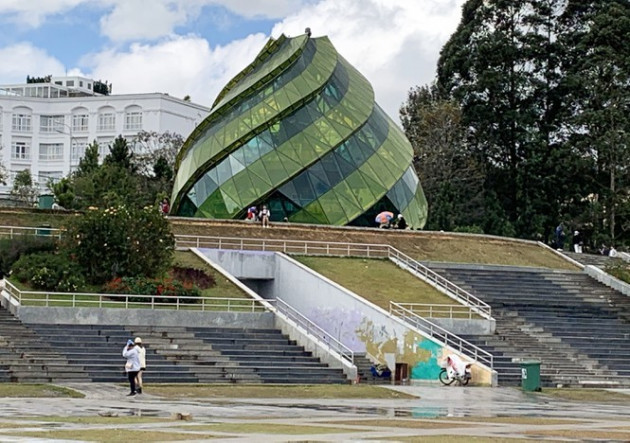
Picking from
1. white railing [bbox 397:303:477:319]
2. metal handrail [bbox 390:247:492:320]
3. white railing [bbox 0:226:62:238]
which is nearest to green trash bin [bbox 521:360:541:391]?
white railing [bbox 397:303:477:319]

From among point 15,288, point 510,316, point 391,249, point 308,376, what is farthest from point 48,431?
point 391,249

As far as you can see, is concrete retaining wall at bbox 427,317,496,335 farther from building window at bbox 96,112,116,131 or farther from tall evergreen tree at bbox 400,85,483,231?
building window at bbox 96,112,116,131

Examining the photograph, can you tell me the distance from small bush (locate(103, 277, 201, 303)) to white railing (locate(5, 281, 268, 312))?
0.15 meters

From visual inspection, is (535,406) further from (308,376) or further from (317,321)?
(317,321)

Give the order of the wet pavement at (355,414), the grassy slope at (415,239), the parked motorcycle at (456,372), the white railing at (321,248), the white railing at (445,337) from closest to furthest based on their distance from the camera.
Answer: the wet pavement at (355,414)
the parked motorcycle at (456,372)
the white railing at (445,337)
the white railing at (321,248)
the grassy slope at (415,239)

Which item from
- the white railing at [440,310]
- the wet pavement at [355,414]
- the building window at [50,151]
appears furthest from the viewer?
the building window at [50,151]

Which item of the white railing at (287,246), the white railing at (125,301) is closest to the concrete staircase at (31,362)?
the white railing at (125,301)

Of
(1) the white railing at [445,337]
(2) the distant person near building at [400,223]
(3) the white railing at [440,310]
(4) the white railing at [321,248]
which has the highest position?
(2) the distant person near building at [400,223]

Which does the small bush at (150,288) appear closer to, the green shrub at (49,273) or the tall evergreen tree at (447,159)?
the green shrub at (49,273)

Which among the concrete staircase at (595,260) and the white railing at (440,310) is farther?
the concrete staircase at (595,260)

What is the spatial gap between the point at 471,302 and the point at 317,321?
Result: 5.40 m

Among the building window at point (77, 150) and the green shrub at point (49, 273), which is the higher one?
the building window at point (77, 150)

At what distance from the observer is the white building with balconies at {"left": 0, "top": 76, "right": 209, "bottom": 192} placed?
351 feet

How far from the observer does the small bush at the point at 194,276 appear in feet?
131
